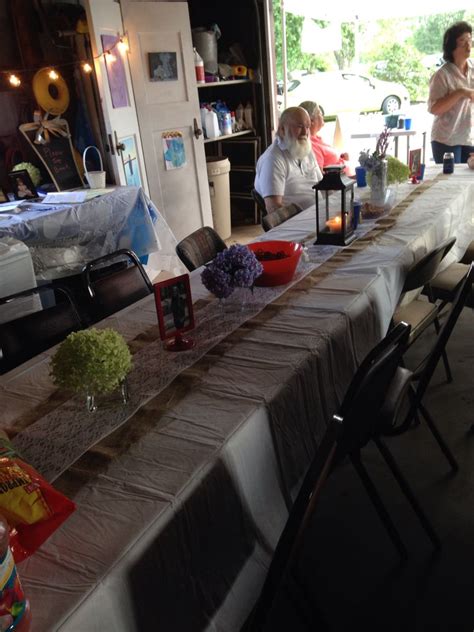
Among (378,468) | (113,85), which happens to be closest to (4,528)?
(378,468)

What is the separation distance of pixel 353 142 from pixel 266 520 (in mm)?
7878

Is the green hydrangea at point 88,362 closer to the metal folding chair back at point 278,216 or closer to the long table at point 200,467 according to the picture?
the long table at point 200,467

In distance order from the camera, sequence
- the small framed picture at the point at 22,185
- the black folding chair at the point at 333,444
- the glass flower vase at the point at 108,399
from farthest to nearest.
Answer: the small framed picture at the point at 22,185, the glass flower vase at the point at 108,399, the black folding chair at the point at 333,444

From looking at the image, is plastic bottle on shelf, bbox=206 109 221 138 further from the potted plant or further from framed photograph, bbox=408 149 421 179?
the potted plant

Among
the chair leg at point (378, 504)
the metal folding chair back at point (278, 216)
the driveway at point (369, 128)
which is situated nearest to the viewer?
the chair leg at point (378, 504)

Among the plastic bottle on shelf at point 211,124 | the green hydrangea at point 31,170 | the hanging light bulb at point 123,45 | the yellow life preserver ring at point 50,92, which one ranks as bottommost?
the green hydrangea at point 31,170

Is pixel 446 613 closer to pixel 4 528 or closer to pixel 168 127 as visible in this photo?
pixel 4 528

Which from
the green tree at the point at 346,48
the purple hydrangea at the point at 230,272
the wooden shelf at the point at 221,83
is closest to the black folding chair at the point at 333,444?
the purple hydrangea at the point at 230,272

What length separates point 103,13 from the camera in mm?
3352

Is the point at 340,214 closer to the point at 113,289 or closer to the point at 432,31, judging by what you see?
the point at 113,289

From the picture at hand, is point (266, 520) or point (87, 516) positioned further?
point (266, 520)

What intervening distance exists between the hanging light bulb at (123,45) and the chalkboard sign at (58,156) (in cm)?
64

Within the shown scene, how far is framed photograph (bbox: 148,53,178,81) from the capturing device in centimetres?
393

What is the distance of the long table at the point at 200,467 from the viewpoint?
819 mm
